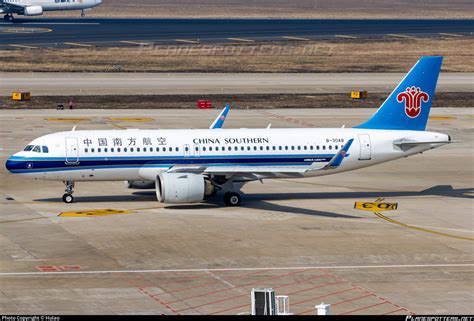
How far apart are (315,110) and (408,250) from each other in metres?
50.8

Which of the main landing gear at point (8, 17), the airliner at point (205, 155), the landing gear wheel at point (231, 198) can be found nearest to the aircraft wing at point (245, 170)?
the airliner at point (205, 155)

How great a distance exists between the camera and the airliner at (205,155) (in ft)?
189

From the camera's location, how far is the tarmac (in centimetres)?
4062

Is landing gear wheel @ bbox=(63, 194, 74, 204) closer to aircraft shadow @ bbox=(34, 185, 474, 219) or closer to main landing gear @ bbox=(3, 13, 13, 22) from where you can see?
aircraft shadow @ bbox=(34, 185, 474, 219)

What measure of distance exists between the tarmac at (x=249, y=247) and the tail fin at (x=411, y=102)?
14.7ft

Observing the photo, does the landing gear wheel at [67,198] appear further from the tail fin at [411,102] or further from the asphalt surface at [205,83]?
the asphalt surface at [205,83]

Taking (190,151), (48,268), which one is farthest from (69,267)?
(190,151)

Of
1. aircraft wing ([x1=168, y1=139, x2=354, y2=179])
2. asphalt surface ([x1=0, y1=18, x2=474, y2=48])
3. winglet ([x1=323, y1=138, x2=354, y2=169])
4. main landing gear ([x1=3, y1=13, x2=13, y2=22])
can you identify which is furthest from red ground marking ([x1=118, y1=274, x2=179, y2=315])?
main landing gear ([x1=3, y1=13, x2=13, y2=22])

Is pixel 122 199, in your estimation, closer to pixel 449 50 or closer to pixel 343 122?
pixel 343 122

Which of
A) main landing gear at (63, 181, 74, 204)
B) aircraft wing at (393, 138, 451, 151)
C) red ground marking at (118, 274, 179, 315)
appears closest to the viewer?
red ground marking at (118, 274, 179, 315)

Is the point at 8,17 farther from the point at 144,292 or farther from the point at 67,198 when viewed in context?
the point at 144,292

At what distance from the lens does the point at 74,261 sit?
46.6 m

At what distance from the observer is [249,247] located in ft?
162

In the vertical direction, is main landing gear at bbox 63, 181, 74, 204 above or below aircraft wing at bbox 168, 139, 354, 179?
below
